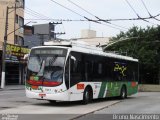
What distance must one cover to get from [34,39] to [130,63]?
169 feet

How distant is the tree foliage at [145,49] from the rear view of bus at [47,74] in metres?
48.7

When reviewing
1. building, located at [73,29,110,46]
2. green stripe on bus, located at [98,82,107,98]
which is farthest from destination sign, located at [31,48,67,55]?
building, located at [73,29,110,46]

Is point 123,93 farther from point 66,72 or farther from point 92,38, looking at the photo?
point 92,38

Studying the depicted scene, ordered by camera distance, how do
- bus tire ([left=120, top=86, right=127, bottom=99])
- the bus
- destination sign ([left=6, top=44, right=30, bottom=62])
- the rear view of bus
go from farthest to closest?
destination sign ([left=6, top=44, right=30, bottom=62]) → bus tire ([left=120, top=86, right=127, bottom=99]) → the bus → the rear view of bus

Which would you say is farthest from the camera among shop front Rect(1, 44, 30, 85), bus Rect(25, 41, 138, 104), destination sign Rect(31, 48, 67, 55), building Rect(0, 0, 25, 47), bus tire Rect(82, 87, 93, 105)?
building Rect(0, 0, 25, 47)

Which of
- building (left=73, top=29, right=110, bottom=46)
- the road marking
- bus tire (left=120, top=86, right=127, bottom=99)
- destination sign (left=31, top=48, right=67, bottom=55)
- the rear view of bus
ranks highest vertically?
building (left=73, top=29, right=110, bottom=46)

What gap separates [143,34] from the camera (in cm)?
7338

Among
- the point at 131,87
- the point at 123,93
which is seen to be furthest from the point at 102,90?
the point at 131,87

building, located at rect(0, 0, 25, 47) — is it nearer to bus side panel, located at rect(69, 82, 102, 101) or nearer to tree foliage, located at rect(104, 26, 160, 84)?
tree foliage, located at rect(104, 26, 160, 84)

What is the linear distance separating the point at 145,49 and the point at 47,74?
52509 millimetres

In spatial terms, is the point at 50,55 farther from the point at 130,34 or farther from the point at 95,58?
the point at 130,34

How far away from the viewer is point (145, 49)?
71750 mm

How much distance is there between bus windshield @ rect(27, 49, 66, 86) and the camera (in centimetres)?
2058

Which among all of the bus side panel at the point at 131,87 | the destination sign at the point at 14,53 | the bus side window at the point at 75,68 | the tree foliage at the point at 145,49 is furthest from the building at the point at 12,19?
the bus side window at the point at 75,68
